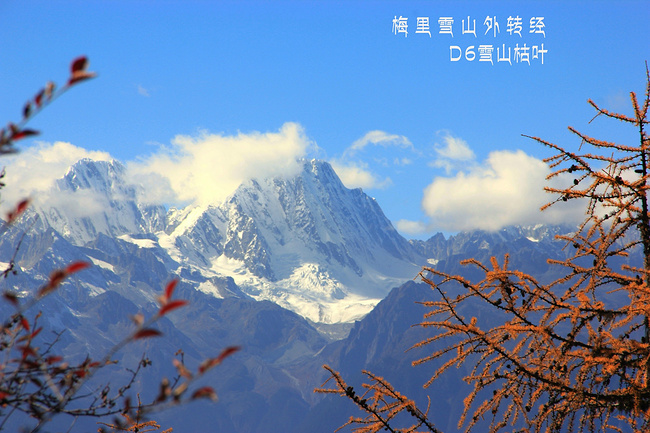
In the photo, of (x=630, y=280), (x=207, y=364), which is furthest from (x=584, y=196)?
(x=207, y=364)

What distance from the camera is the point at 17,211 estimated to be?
4.78 metres

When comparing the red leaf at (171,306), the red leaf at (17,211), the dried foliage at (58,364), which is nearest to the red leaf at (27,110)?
the dried foliage at (58,364)

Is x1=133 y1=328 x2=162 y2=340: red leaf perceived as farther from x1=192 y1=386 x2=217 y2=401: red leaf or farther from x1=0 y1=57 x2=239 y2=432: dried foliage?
x1=192 y1=386 x2=217 y2=401: red leaf

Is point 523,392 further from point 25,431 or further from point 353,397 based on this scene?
point 25,431

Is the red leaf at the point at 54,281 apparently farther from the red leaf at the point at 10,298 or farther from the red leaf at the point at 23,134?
the red leaf at the point at 23,134

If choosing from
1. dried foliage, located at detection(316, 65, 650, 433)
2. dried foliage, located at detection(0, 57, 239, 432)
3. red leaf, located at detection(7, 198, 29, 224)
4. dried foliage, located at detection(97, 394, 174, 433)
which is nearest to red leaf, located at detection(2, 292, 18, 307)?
dried foliage, located at detection(0, 57, 239, 432)

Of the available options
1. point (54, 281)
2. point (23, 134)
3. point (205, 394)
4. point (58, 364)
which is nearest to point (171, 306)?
point (205, 394)

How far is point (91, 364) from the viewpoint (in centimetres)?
566

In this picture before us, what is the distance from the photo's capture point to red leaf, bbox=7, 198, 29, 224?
4.59m

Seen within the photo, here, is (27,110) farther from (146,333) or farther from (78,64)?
(146,333)

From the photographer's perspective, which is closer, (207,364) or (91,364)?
(207,364)

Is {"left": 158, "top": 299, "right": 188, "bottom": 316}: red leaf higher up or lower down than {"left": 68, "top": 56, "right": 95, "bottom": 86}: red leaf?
lower down

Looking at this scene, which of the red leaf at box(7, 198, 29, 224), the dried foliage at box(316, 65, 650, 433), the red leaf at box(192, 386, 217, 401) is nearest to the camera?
the red leaf at box(192, 386, 217, 401)

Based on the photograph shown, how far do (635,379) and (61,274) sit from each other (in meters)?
8.22
